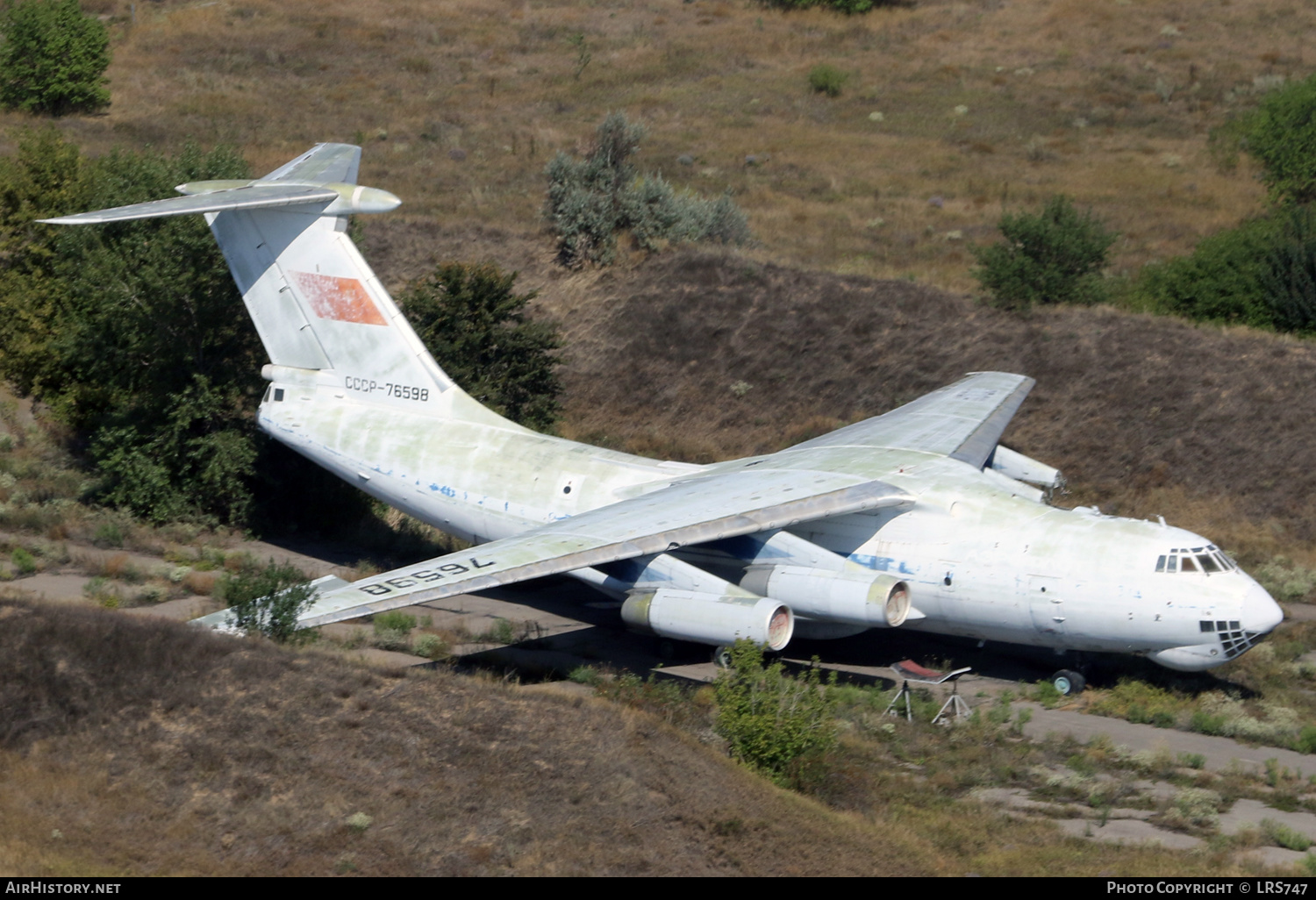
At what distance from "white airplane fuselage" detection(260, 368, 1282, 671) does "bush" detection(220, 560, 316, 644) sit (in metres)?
3.67

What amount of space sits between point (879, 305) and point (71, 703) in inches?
1014

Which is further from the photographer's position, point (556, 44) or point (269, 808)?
point (556, 44)

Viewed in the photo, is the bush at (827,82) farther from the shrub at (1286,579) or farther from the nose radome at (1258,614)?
the nose radome at (1258,614)

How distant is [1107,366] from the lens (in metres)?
30.4

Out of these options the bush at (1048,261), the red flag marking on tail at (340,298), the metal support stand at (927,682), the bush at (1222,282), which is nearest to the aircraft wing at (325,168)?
the red flag marking on tail at (340,298)

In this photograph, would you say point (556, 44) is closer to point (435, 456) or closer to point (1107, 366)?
point (1107, 366)

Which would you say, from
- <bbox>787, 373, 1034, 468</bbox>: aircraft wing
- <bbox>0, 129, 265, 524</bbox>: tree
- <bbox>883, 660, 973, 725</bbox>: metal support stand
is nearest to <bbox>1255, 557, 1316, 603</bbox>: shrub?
<bbox>787, 373, 1034, 468</bbox>: aircraft wing

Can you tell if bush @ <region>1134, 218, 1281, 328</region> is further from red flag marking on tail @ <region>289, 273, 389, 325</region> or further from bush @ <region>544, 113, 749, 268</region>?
red flag marking on tail @ <region>289, 273, 389, 325</region>

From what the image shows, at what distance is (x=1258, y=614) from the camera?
54.2 ft

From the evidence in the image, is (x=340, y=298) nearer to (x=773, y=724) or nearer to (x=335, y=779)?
(x=335, y=779)

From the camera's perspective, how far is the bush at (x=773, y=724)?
13742 mm

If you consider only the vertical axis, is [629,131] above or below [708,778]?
above

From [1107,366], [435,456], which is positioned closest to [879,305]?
[1107,366]
